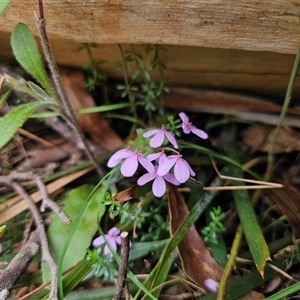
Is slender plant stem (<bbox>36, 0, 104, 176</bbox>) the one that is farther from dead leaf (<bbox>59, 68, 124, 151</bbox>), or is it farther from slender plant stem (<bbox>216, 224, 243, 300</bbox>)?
slender plant stem (<bbox>216, 224, 243, 300</bbox>)

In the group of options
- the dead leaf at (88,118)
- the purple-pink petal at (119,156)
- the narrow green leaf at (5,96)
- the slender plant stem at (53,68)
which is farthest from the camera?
the dead leaf at (88,118)

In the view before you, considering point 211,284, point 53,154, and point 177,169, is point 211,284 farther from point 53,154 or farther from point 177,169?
point 53,154

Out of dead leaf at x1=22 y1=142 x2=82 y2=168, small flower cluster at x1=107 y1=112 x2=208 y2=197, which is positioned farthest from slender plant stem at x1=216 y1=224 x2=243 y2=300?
dead leaf at x1=22 y1=142 x2=82 y2=168

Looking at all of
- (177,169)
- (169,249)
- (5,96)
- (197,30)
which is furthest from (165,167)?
(5,96)

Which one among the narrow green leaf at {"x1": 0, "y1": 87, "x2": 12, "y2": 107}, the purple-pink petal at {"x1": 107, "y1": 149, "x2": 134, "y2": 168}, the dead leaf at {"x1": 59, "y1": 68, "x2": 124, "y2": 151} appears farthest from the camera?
the dead leaf at {"x1": 59, "y1": 68, "x2": 124, "y2": 151}

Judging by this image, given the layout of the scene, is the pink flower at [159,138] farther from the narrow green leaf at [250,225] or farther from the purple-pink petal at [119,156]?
the narrow green leaf at [250,225]

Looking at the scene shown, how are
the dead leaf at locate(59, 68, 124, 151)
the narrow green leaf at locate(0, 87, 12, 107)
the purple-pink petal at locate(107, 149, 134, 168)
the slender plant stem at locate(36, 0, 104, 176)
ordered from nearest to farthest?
the slender plant stem at locate(36, 0, 104, 176), the purple-pink petal at locate(107, 149, 134, 168), the narrow green leaf at locate(0, 87, 12, 107), the dead leaf at locate(59, 68, 124, 151)

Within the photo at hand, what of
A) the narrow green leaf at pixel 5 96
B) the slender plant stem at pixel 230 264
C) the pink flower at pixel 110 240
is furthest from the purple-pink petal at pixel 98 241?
the narrow green leaf at pixel 5 96
